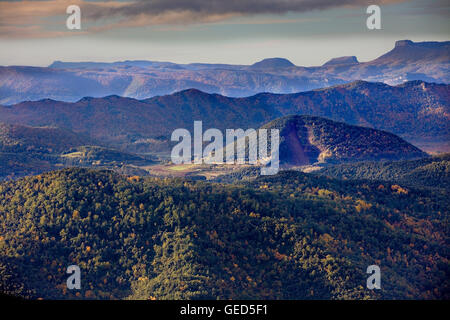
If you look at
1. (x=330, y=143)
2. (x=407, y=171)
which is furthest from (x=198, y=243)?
(x=330, y=143)

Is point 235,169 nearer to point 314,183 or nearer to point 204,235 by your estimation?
point 314,183

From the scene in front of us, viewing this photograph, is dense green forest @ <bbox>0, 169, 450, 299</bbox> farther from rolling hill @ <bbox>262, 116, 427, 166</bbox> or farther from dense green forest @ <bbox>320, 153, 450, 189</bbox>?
rolling hill @ <bbox>262, 116, 427, 166</bbox>

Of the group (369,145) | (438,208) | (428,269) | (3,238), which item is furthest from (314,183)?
(369,145)

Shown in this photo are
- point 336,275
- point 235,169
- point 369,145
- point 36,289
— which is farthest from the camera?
point 369,145

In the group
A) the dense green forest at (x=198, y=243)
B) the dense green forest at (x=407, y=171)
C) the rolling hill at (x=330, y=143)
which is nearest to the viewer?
the dense green forest at (x=198, y=243)

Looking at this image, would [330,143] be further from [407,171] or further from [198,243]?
[198,243]

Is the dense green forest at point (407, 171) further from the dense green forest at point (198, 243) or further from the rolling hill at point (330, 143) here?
the dense green forest at point (198, 243)

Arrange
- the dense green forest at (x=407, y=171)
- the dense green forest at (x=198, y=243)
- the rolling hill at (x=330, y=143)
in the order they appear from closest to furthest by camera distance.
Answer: the dense green forest at (x=198, y=243) → the dense green forest at (x=407, y=171) → the rolling hill at (x=330, y=143)

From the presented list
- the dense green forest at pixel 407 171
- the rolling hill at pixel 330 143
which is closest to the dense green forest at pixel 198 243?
the dense green forest at pixel 407 171

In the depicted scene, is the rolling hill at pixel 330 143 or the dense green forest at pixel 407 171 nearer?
the dense green forest at pixel 407 171
